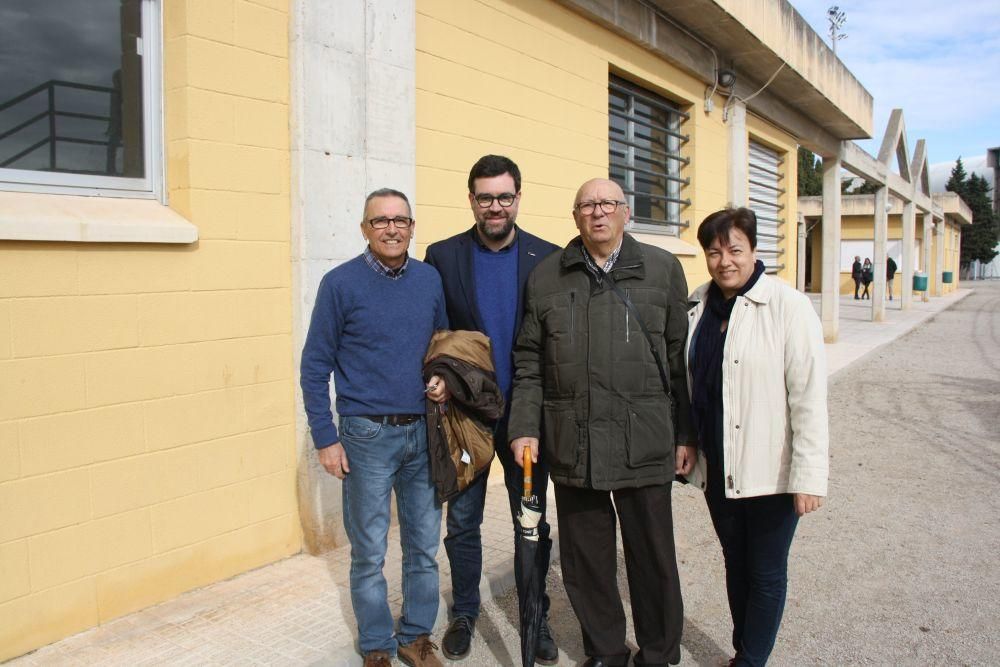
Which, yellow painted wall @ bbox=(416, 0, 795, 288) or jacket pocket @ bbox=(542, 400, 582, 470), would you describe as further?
yellow painted wall @ bbox=(416, 0, 795, 288)

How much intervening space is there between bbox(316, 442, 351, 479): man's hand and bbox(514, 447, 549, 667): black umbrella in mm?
698

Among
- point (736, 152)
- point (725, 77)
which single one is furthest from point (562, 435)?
point (736, 152)

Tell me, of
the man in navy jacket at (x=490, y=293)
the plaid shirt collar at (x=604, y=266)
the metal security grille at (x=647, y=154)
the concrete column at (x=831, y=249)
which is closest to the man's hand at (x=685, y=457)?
the man in navy jacket at (x=490, y=293)

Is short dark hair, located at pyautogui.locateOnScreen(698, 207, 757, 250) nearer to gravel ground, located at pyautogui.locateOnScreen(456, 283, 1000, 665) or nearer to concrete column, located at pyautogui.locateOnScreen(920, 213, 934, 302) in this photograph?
gravel ground, located at pyautogui.locateOnScreen(456, 283, 1000, 665)

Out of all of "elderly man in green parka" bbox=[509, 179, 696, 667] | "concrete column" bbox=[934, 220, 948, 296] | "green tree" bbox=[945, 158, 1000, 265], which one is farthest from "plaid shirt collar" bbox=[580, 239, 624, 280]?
"green tree" bbox=[945, 158, 1000, 265]

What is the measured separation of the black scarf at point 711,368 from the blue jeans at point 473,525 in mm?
653

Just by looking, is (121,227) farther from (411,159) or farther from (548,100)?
(548,100)

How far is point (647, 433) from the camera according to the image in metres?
2.85

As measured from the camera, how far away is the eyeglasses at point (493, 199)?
3.07m

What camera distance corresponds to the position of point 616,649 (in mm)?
3051

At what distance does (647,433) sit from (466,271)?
0.98 m

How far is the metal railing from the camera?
3264mm

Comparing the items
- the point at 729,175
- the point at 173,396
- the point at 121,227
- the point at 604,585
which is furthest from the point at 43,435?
the point at 729,175

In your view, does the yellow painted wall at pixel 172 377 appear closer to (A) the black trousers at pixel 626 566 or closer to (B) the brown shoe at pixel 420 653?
(B) the brown shoe at pixel 420 653
